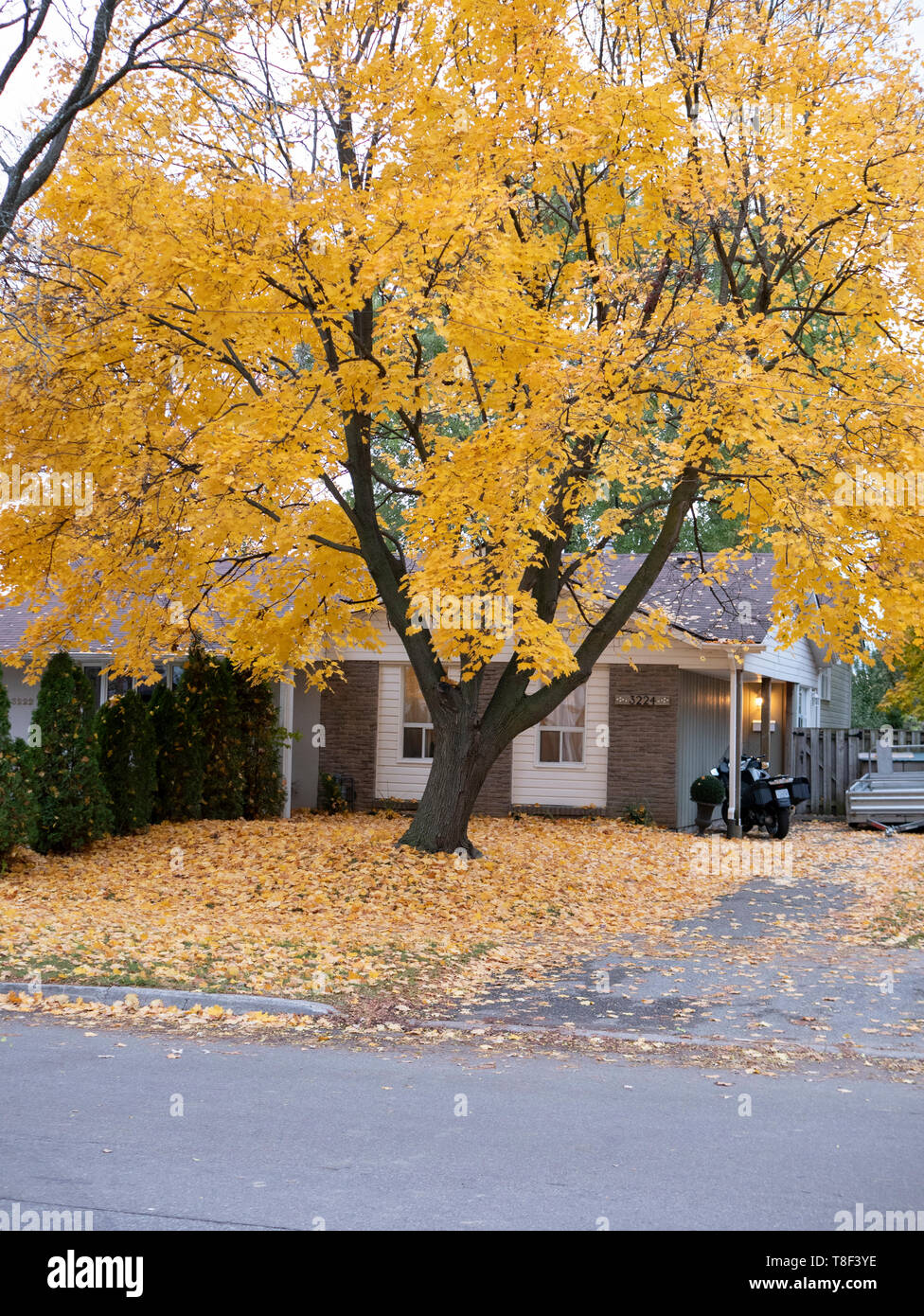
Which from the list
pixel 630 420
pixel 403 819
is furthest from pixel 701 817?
pixel 630 420

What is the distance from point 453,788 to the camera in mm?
14867

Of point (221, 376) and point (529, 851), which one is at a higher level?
point (221, 376)

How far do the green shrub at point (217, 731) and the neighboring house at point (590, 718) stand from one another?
1.81 metres

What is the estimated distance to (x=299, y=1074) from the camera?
22.1 feet

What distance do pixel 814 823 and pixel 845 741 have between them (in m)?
2.46

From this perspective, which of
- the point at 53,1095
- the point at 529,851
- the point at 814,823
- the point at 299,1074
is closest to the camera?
the point at 53,1095

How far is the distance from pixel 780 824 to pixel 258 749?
9388mm

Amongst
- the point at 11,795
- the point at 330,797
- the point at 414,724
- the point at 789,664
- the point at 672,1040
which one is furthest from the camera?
the point at 789,664

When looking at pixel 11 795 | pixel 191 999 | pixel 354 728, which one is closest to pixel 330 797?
pixel 354 728

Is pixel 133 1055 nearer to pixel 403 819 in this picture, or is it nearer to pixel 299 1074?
pixel 299 1074

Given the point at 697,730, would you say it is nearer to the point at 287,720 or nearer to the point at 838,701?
the point at 287,720

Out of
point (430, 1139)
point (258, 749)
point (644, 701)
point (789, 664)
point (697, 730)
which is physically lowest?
point (430, 1139)

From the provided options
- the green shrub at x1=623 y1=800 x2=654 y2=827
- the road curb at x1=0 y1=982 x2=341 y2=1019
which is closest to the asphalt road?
the road curb at x1=0 y1=982 x2=341 y2=1019

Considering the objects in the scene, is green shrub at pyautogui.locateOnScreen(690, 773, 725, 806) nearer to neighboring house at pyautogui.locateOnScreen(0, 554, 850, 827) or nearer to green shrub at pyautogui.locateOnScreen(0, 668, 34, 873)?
neighboring house at pyautogui.locateOnScreen(0, 554, 850, 827)
